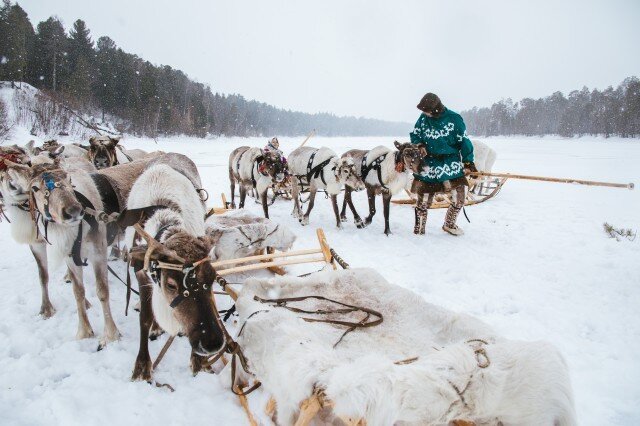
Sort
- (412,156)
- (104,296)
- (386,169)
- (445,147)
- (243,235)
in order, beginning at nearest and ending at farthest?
(104,296), (243,235), (445,147), (412,156), (386,169)

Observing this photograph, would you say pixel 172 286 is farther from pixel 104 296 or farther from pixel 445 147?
pixel 445 147

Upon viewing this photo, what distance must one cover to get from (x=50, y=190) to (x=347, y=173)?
229 inches

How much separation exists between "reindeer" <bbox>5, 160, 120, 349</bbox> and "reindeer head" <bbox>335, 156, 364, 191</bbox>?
5.24 m

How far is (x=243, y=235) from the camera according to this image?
489cm

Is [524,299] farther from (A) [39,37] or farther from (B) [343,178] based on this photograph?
(A) [39,37]

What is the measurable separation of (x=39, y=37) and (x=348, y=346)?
58521mm

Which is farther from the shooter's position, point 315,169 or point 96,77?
point 96,77

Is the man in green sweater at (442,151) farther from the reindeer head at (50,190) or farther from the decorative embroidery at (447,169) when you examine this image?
the reindeer head at (50,190)

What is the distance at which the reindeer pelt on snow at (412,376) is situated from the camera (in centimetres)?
165

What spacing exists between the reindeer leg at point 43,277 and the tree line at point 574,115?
7189 centimetres

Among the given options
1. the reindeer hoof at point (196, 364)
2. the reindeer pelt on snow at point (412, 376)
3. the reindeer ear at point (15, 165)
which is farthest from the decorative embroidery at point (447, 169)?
the reindeer ear at point (15, 165)

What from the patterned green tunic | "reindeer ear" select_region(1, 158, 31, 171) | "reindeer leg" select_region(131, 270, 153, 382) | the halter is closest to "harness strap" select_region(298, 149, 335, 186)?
the patterned green tunic

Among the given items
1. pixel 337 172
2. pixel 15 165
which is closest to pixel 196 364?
pixel 15 165

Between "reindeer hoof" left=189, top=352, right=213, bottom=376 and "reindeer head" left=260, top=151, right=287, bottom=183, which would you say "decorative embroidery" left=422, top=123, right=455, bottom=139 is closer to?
"reindeer head" left=260, top=151, right=287, bottom=183
